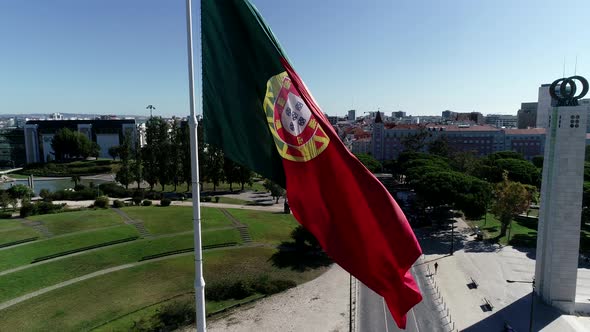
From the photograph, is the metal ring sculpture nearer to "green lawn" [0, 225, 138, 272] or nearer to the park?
the park

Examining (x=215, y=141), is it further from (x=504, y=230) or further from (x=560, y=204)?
(x=504, y=230)

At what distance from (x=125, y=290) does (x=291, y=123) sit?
89.7 ft

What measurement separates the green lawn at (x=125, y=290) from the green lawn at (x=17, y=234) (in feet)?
39.6

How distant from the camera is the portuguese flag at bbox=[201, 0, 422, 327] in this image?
793 centimetres

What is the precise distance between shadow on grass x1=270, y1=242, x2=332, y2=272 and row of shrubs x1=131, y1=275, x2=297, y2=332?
13.5 feet

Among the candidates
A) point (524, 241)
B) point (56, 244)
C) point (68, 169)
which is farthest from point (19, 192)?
point (524, 241)

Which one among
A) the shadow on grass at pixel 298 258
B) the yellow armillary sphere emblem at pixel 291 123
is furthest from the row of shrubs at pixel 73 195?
the yellow armillary sphere emblem at pixel 291 123

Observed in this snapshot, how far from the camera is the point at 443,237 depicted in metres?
46.8

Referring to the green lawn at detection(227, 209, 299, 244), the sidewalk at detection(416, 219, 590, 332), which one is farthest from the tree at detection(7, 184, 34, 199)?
the sidewalk at detection(416, 219, 590, 332)

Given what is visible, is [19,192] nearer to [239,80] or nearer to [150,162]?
[150,162]

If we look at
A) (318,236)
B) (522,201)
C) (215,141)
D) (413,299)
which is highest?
(215,141)

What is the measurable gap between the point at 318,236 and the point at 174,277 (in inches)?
1078

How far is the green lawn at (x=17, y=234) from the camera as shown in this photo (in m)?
37.0

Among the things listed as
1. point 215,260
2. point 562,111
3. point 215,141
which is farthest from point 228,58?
point 215,260
